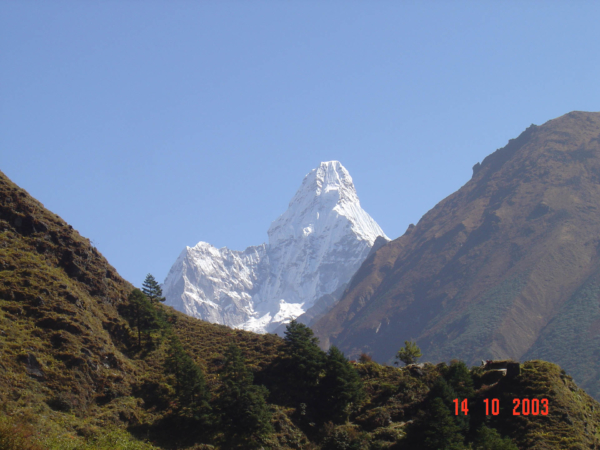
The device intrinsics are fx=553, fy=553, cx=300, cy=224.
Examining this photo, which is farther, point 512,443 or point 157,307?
point 157,307

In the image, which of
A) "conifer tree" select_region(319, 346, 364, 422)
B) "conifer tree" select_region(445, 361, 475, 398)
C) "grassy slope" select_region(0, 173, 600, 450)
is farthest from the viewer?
"conifer tree" select_region(319, 346, 364, 422)

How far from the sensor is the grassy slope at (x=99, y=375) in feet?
161

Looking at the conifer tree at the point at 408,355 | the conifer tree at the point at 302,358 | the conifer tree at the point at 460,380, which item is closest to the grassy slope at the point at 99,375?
the conifer tree at the point at 460,380

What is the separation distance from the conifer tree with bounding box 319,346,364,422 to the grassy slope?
4.85 ft

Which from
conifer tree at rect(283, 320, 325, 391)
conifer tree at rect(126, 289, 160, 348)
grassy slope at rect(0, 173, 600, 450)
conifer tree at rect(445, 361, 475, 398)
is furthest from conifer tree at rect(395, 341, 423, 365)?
conifer tree at rect(126, 289, 160, 348)

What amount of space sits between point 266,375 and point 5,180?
1583 inches

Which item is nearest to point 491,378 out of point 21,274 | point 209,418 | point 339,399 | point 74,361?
point 339,399

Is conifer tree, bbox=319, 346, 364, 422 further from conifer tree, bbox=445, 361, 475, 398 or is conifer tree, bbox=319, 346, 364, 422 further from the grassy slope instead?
conifer tree, bbox=445, 361, 475, 398

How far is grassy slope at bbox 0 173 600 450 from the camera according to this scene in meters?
49.1

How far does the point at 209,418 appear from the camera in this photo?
175 feet

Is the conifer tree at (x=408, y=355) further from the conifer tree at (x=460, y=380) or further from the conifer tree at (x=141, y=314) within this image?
the conifer tree at (x=141, y=314)

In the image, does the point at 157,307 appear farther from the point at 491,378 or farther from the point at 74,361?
the point at 491,378

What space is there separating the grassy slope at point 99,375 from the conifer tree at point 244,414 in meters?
2.48
